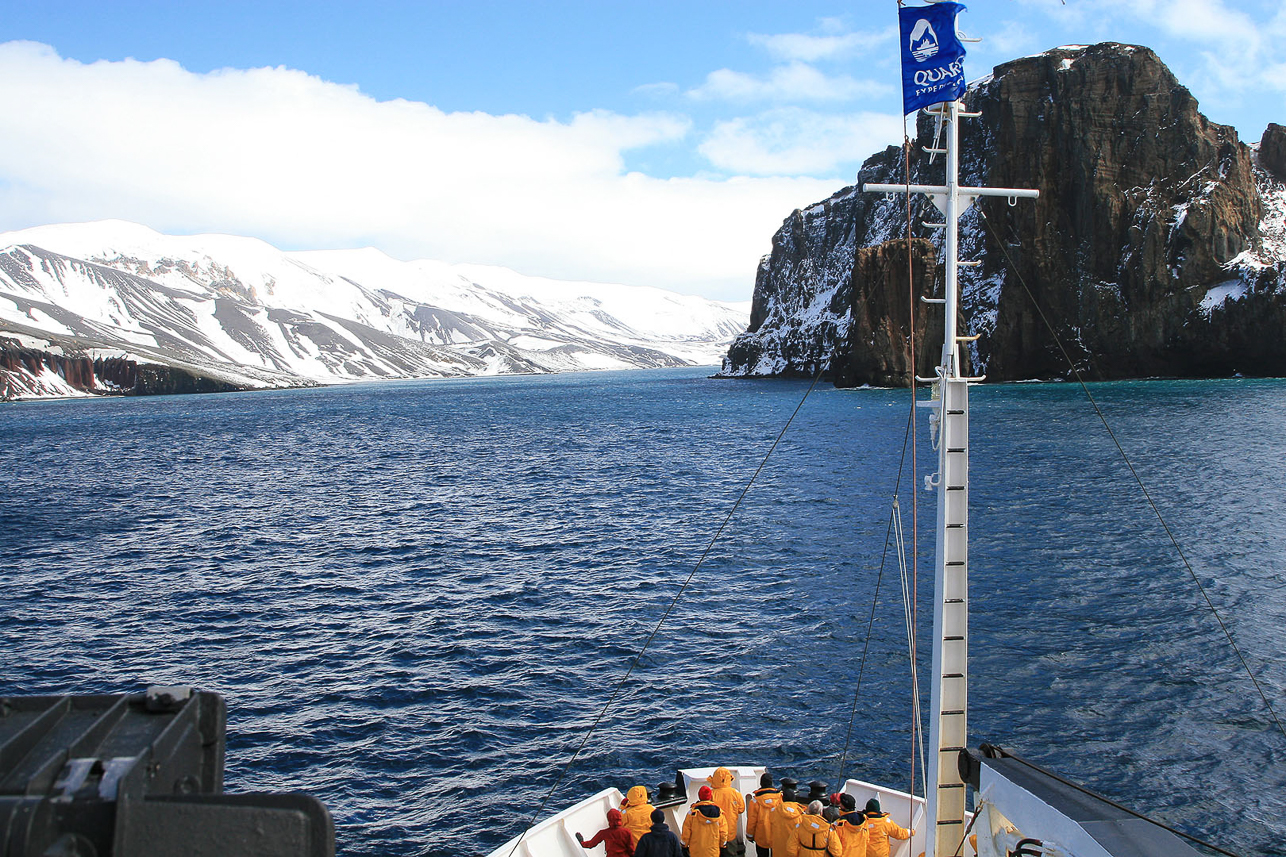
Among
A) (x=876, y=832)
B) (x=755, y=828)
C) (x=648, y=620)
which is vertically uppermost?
(x=876, y=832)

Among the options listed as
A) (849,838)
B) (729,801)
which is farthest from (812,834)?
(729,801)

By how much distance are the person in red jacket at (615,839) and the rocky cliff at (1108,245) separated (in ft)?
349

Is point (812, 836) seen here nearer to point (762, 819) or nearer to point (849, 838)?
point (849, 838)

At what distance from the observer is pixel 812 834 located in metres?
12.4

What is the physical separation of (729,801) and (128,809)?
11.8 meters

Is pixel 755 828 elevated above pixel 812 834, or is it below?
below

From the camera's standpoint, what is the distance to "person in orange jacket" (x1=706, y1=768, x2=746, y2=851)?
13.8 meters

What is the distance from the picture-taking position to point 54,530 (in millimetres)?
46812

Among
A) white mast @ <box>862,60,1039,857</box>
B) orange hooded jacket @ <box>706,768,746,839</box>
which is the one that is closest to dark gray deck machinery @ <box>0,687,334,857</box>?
white mast @ <box>862,60,1039,857</box>

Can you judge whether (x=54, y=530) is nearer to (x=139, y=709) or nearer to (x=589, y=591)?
(x=589, y=591)

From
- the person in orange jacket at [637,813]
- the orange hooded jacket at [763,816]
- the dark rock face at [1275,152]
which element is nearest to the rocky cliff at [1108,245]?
the dark rock face at [1275,152]

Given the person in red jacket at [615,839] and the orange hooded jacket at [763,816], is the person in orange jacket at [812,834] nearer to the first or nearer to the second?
the orange hooded jacket at [763,816]

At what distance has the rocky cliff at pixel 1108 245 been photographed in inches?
4385

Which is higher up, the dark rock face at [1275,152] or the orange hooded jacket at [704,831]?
the dark rock face at [1275,152]
